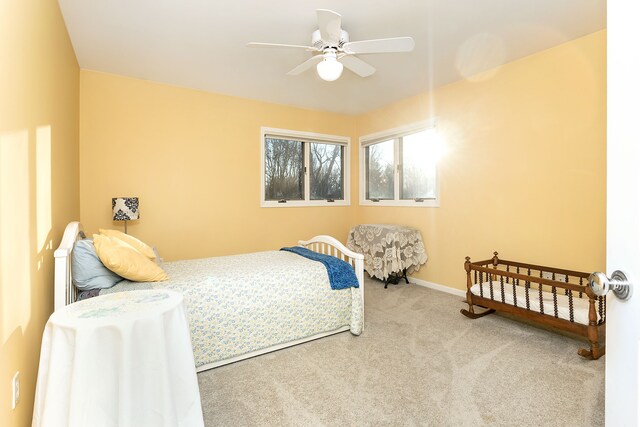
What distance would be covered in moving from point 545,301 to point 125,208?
4.04 m

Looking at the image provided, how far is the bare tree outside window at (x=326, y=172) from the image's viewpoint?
512cm

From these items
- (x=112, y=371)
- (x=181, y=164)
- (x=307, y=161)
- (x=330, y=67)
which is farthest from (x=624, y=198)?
(x=307, y=161)

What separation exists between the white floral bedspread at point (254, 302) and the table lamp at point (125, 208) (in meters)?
1.10

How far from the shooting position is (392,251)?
13.6 feet

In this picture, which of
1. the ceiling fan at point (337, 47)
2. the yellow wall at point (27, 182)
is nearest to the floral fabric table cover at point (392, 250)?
the ceiling fan at point (337, 47)

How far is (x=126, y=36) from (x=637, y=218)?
3509 mm

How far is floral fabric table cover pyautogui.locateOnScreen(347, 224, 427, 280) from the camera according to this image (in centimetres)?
413

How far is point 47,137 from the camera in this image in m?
1.95

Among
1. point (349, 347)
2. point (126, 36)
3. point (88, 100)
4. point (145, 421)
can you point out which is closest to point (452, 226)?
point (349, 347)

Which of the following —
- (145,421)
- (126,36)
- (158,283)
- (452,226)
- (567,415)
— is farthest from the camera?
(452,226)

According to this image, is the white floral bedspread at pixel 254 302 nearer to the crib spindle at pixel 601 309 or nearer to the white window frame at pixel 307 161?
the crib spindle at pixel 601 309

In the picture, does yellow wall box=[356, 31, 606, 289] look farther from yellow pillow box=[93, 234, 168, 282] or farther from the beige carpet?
yellow pillow box=[93, 234, 168, 282]

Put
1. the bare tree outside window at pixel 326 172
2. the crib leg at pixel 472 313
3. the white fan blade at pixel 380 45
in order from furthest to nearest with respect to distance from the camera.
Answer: the bare tree outside window at pixel 326 172, the crib leg at pixel 472 313, the white fan blade at pixel 380 45

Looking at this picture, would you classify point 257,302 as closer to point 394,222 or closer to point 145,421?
Answer: point 145,421
